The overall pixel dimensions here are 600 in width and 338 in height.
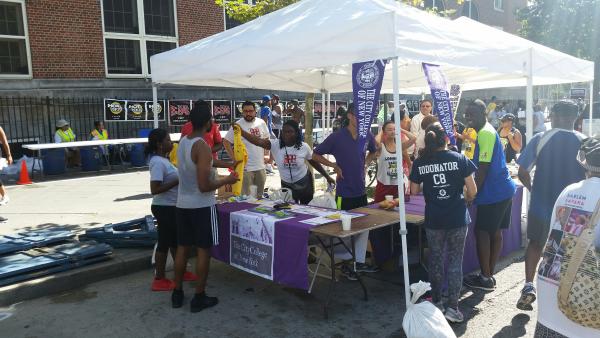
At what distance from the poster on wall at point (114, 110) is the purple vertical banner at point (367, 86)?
1202 cm

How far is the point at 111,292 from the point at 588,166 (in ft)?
14.8

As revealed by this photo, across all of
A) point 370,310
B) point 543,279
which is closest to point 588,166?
point 543,279

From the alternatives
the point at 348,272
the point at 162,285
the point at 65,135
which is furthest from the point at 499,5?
the point at 162,285

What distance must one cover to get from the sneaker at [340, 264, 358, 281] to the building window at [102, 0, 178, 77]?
42.2 ft

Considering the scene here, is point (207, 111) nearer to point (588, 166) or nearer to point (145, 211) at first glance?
point (588, 166)

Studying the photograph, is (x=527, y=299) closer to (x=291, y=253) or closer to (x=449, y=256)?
(x=449, y=256)

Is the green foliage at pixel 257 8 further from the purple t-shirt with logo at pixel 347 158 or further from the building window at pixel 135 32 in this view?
the building window at pixel 135 32

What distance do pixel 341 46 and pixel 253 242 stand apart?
2033mm

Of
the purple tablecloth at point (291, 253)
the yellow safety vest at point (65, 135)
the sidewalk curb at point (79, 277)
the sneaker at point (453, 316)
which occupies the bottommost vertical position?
the sneaker at point (453, 316)

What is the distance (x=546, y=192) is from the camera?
4.11m

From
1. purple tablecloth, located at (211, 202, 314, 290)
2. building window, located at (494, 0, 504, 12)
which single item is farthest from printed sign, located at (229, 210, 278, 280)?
building window, located at (494, 0, 504, 12)

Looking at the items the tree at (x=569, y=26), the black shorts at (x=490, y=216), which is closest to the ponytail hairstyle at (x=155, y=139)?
the black shorts at (x=490, y=216)

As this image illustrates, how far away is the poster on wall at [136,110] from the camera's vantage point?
1498 cm

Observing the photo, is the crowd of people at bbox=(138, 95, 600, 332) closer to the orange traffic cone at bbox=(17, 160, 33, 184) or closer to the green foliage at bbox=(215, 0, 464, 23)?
the green foliage at bbox=(215, 0, 464, 23)
